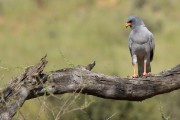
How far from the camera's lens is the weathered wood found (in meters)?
6.18

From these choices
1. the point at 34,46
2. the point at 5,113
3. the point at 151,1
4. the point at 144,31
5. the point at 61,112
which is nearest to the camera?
the point at 5,113

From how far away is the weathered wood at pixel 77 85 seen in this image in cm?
618

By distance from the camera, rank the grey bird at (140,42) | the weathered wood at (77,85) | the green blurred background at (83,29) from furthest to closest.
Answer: the green blurred background at (83,29), the grey bird at (140,42), the weathered wood at (77,85)

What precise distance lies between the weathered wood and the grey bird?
1888 mm

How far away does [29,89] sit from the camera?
246 inches

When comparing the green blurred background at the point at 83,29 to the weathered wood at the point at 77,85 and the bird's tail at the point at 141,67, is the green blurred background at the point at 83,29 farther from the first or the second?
the weathered wood at the point at 77,85

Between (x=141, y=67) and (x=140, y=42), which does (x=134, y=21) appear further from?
(x=141, y=67)

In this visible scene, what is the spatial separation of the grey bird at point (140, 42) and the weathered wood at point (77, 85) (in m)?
1.89

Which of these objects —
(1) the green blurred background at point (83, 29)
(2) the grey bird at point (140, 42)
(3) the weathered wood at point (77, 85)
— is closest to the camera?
(3) the weathered wood at point (77, 85)

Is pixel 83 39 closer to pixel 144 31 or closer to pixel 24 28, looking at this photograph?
pixel 24 28

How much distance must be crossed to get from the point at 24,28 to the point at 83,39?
4.76 m

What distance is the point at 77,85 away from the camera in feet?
21.6

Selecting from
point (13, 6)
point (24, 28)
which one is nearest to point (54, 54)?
point (24, 28)

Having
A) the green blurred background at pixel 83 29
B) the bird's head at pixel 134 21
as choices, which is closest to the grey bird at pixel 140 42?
the bird's head at pixel 134 21
